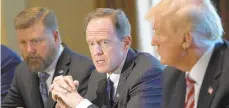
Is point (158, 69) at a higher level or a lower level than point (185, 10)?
lower

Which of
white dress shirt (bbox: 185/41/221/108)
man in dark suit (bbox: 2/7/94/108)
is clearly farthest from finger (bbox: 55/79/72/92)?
white dress shirt (bbox: 185/41/221/108)

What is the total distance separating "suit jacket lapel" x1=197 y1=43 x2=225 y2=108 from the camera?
5.80 feet

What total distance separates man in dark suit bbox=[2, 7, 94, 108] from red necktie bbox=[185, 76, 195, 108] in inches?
38.2

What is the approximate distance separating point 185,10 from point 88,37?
0.70 m

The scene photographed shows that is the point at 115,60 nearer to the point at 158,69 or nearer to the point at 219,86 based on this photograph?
the point at 158,69

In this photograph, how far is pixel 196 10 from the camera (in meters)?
1.78

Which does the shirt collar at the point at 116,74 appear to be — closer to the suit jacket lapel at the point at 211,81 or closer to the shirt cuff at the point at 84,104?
the shirt cuff at the point at 84,104

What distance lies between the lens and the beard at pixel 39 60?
2848 millimetres

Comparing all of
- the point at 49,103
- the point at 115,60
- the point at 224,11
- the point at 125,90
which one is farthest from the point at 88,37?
the point at 224,11

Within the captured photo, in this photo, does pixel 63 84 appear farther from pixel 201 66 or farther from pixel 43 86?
pixel 201 66

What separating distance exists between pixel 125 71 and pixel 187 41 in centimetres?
61

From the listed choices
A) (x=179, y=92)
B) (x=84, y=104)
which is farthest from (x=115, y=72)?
(x=179, y=92)

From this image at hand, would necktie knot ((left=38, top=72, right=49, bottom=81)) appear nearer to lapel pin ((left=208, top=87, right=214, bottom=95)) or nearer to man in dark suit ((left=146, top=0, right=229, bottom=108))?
man in dark suit ((left=146, top=0, right=229, bottom=108))

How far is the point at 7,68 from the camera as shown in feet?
11.0
